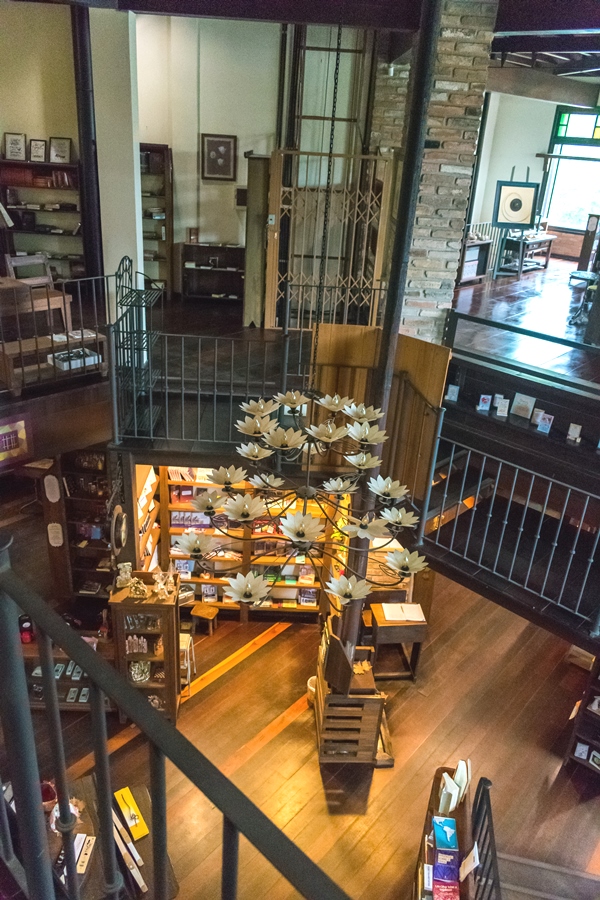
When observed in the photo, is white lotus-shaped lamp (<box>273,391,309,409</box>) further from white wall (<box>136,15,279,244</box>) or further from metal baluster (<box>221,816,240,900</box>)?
white wall (<box>136,15,279,244</box>)

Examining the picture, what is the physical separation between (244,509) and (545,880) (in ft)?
10.9

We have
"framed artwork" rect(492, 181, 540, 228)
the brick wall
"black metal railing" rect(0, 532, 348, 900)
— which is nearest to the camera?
"black metal railing" rect(0, 532, 348, 900)

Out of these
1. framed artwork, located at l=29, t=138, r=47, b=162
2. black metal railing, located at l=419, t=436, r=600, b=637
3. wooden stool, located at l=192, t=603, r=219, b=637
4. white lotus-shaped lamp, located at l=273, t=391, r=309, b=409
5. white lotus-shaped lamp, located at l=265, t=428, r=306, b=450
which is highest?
framed artwork, located at l=29, t=138, r=47, b=162

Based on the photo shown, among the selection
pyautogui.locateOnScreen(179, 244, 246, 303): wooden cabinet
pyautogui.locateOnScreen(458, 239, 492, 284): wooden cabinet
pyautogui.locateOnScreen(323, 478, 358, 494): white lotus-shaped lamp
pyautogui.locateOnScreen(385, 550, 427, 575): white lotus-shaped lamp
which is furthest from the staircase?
pyautogui.locateOnScreen(458, 239, 492, 284): wooden cabinet

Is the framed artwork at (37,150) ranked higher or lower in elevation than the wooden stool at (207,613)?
higher

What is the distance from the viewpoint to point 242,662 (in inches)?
252

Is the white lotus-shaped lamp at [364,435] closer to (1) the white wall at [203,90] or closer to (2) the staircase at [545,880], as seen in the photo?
(2) the staircase at [545,880]

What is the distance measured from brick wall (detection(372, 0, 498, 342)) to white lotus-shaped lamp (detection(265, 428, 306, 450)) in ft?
8.28

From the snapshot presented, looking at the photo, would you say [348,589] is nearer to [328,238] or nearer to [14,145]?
[328,238]

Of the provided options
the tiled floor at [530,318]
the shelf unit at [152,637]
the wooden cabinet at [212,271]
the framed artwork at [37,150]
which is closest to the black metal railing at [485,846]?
the shelf unit at [152,637]

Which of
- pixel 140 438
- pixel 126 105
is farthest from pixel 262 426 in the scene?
pixel 126 105

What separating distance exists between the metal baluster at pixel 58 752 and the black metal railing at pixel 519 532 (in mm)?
3280

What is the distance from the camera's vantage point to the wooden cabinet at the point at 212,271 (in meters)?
8.30

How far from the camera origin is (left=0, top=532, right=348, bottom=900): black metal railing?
726mm
